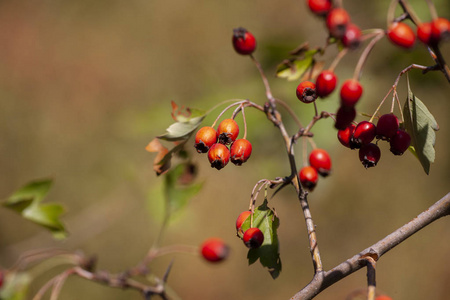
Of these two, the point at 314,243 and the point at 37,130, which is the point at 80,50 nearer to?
the point at 37,130

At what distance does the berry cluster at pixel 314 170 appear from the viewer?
39.1 inches

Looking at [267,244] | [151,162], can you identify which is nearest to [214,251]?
[267,244]

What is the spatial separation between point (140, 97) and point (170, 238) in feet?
4.93

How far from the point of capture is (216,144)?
37.2 inches

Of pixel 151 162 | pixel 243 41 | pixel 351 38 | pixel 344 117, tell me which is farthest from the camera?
pixel 151 162

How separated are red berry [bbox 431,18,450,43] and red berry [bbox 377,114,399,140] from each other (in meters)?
0.22

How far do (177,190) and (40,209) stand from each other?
16.6 inches

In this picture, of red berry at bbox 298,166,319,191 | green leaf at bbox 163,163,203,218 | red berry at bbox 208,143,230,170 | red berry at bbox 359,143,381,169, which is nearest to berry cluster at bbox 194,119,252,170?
red berry at bbox 208,143,230,170

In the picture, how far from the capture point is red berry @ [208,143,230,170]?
919 mm

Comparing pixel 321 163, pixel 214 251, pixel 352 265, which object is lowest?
pixel 214 251

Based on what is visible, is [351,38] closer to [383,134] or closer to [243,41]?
[383,134]

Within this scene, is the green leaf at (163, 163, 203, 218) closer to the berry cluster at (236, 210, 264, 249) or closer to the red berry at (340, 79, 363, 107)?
the berry cluster at (236, 210, 264, 249)

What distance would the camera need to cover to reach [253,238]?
0.92m

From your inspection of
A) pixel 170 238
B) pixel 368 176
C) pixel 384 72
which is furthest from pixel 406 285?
pixel 384 72
